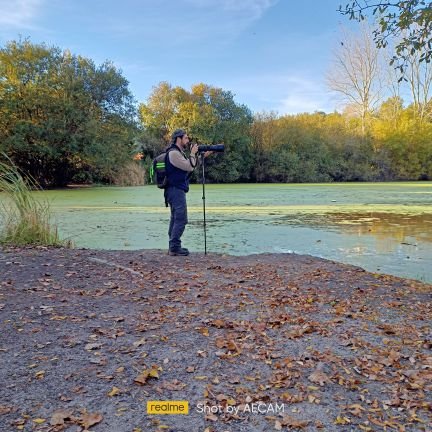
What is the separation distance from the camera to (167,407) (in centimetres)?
156

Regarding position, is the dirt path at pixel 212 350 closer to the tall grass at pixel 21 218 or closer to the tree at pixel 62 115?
the tall grass at pixel 21 218

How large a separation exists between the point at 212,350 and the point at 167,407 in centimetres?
49

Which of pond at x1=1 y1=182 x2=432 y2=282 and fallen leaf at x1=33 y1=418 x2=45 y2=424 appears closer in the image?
fallen leaf at x1=33 y1=418 x2=45 y2=424

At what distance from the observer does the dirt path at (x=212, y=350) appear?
1.51 metres

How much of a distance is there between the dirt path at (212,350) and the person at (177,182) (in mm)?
789

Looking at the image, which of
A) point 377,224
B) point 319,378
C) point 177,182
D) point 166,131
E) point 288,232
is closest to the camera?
point 319,378

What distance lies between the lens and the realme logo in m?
1.54

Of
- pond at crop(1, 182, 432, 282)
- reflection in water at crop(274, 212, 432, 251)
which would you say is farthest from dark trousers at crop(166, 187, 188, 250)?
reflection in water at crop(274, 212, 432, 251)

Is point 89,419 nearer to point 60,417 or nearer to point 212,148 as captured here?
point 60,417

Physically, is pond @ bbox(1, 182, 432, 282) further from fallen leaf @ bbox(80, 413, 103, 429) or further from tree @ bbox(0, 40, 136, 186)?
tree @ bbox(0, 40, 136, 186)

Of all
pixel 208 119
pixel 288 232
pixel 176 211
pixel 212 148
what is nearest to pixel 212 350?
pixel 176 211

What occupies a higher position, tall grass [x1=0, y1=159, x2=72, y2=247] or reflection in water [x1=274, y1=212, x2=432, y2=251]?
tall grass [x1=0, y1=159, x2=72, y2=247]

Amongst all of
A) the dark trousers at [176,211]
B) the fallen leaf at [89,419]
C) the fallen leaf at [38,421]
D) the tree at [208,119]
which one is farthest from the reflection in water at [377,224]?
the tree at [208,119]

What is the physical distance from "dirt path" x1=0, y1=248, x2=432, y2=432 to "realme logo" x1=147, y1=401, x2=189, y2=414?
3 cm
